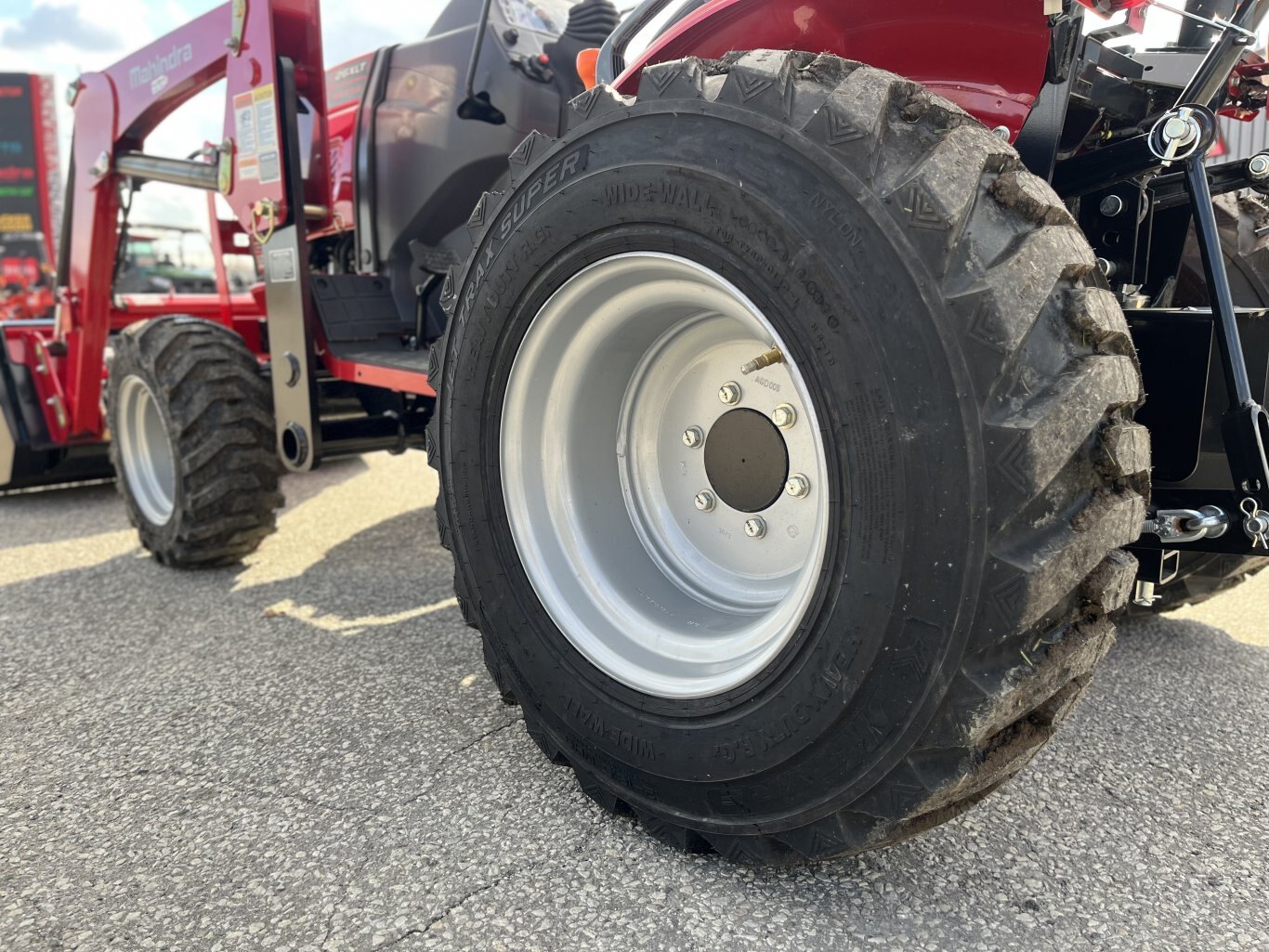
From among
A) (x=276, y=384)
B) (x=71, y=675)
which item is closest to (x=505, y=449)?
(x=71, y=675)

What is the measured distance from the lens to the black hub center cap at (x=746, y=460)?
189cm

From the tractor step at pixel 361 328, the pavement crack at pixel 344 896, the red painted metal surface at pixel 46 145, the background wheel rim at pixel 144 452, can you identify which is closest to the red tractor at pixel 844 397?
the pavement crack at pixel 344 896

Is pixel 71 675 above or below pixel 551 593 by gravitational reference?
below

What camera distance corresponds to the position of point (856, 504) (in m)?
1.44

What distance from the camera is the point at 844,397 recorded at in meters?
1.43

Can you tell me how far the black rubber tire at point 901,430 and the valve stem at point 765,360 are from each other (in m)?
0.27

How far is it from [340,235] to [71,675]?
2.36 m

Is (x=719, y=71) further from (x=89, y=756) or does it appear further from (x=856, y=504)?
(x=89, y=756)

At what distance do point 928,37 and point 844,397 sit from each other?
0.82m

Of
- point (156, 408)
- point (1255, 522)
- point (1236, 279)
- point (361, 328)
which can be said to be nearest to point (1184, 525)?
point (1255, 522)

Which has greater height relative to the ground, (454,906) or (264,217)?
(264,217)

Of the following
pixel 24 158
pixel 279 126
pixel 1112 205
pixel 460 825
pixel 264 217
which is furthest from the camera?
pixel 24 158

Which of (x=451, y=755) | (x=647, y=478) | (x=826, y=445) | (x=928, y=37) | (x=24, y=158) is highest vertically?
(x=928, y=37)

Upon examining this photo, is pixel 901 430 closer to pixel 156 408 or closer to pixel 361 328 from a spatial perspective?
pixel 361 328
